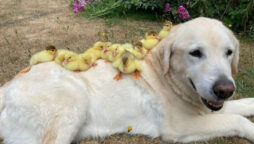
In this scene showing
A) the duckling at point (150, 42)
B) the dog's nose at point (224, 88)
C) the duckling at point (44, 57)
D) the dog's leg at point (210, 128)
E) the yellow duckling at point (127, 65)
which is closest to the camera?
the dog's nose at point (224, 88)

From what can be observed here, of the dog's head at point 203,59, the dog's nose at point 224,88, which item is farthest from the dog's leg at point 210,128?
the dog's nose at point 224,88

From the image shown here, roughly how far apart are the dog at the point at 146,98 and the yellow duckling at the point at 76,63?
68mm

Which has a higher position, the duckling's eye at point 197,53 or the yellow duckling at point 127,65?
the duckling's eye at point 197,53

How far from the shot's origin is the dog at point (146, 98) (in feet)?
7.56

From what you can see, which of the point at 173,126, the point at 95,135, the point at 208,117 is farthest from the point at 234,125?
the point at 95,135

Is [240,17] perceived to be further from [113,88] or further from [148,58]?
[113,88]

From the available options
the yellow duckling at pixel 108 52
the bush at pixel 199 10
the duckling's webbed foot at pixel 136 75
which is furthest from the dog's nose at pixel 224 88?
the bush at pixel 199 10

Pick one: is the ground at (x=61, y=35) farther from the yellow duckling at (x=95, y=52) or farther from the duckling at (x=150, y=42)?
the duckling at (x=150, y=42)

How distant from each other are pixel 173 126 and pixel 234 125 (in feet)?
2.16

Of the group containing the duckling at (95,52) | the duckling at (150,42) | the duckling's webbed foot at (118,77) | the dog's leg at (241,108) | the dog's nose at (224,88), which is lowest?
the dog's leg at (241,108)

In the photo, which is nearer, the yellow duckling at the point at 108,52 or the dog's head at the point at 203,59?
the dog's head at the point at 203,59

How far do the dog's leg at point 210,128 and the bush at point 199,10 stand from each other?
2670 millimetres

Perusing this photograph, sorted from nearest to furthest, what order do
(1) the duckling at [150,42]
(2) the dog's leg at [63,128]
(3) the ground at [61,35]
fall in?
(2) the dog's leg at [63,128] → (1) the duckling at [150,42] → (3) the ground at [61,35]

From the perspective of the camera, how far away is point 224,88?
6.71ft
